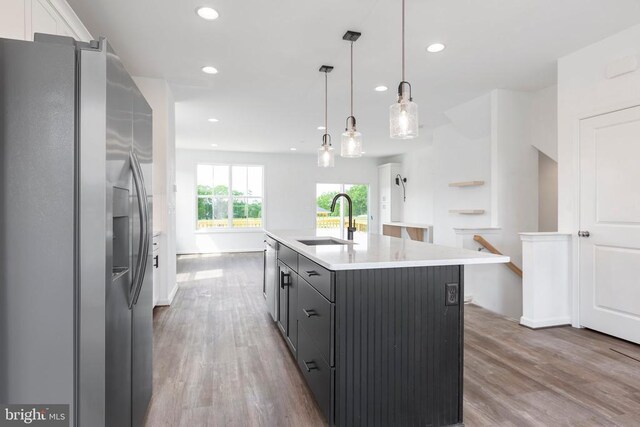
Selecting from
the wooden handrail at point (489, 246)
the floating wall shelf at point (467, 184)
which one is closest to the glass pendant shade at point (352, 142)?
the wooden handrail at point (489, 246)

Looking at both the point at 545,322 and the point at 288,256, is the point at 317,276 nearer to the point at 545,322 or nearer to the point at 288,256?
the point at 288,256

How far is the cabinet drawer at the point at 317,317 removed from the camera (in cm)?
174

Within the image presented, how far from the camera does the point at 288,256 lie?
2.73m

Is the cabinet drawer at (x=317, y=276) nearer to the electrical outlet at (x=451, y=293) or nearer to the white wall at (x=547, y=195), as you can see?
the electrical outlet at (x=451, y=293)

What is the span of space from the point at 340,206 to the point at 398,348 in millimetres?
8308

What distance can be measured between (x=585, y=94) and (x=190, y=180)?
787 centimetres

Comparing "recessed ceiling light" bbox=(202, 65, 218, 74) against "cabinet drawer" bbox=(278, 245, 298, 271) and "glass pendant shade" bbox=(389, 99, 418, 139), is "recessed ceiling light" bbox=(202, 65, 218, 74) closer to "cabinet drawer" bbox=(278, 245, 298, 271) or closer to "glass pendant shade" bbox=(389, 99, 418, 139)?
"cabinet drawer" bbox=(278, 245, 298, 271)

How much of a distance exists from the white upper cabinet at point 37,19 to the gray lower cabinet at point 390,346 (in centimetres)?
194

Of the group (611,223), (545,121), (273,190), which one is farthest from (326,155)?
(273,190)

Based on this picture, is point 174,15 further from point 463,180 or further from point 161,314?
point 463,180

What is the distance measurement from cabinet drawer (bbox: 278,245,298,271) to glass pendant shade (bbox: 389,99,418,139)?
1.06 m

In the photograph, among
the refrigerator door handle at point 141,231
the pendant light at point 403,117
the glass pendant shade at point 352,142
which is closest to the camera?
the refrigerator door handle at point 141,231

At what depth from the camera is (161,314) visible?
3.84 meters

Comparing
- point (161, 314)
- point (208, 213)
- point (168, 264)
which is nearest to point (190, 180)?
point (208, 213)
